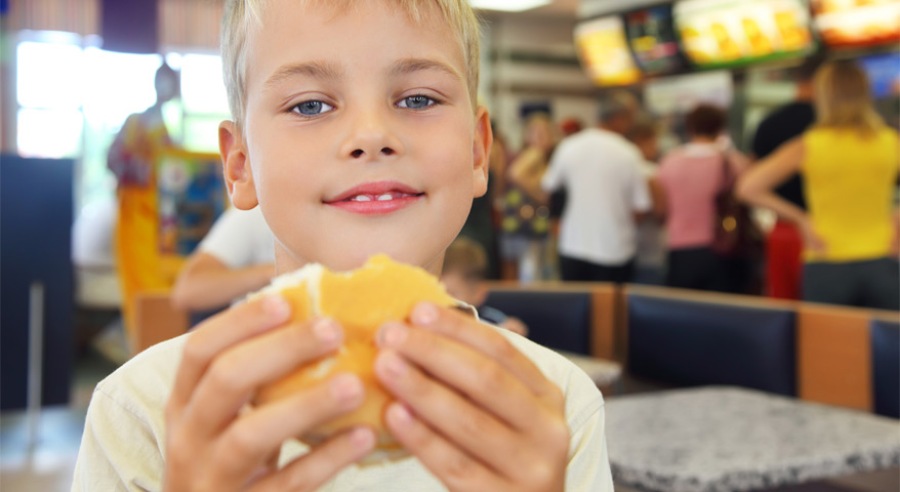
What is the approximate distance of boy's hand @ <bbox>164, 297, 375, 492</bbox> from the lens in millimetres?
628

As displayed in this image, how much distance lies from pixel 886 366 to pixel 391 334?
2.29 m

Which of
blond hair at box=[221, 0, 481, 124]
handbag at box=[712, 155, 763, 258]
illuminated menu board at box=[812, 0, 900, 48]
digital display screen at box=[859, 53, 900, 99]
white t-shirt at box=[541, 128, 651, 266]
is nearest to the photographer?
blond hair at box=[221, 0, 481, 124]

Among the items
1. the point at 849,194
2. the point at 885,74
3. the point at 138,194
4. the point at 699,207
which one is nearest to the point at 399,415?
the point at 849,194

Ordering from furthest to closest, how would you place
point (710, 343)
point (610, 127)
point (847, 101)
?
point (610, 127) → point (847, 101) → point (710, 343)

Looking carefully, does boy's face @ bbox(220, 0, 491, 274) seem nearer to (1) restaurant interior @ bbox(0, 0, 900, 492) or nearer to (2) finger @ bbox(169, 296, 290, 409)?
(2) finger @ bbox(169, 296, 290, 409)

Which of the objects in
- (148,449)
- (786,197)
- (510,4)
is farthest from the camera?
(510,4)

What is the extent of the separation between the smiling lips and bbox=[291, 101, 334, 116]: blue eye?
8 centimetres

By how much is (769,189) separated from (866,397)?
152cm

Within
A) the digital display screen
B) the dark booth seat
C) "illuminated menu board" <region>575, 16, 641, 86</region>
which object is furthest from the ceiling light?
the dark booth seat

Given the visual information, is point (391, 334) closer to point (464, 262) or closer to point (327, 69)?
point (327, 69)

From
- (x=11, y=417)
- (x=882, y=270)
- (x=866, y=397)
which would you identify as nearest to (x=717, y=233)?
(x=882, y=270)

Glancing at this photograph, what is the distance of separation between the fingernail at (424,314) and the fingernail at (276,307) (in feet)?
0.28

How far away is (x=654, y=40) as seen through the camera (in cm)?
898

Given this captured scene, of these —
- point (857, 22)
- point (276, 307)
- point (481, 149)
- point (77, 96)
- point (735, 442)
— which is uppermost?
point (857, 22)
